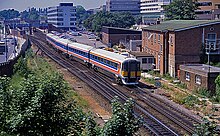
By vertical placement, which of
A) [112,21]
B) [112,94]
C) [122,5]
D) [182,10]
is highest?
[122,5]

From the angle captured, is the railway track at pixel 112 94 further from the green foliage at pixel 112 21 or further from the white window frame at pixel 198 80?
the green foliage at pixel 112 21

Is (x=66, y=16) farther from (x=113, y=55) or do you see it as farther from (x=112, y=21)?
(x=113, y=55)

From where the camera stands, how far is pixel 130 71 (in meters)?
33.7

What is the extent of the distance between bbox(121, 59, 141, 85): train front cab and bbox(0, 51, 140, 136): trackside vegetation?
73.6ft

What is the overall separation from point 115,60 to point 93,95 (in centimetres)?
459

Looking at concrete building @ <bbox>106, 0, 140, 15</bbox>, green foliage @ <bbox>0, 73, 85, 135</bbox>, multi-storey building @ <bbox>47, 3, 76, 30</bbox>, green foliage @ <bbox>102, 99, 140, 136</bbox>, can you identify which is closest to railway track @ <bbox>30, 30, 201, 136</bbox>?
green foliage @ <bbox>0, 73, 85, 135</bbox>

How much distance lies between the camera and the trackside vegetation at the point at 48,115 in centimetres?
931

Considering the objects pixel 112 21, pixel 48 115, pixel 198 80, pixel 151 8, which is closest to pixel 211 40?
pixel 198 80

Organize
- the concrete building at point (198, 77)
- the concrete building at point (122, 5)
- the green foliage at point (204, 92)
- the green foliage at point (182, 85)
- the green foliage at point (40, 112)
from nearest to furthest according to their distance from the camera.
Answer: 1. the green foliage at point (40, 112)
2. the green foliage at point (204, 92)
3. the concrete building at point (198, 77)
4. the green foliage at point (182, 85)
5. the concrete building at point (122, 5)

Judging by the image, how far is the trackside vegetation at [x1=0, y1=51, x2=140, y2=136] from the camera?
30.5 feet

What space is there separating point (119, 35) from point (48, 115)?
231ft

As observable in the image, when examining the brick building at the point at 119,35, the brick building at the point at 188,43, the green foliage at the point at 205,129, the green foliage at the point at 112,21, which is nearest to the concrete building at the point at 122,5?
the green foliage at the point at 112,21

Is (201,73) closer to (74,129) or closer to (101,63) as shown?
(101,63)

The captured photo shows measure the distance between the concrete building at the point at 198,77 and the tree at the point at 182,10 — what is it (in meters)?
39.7
